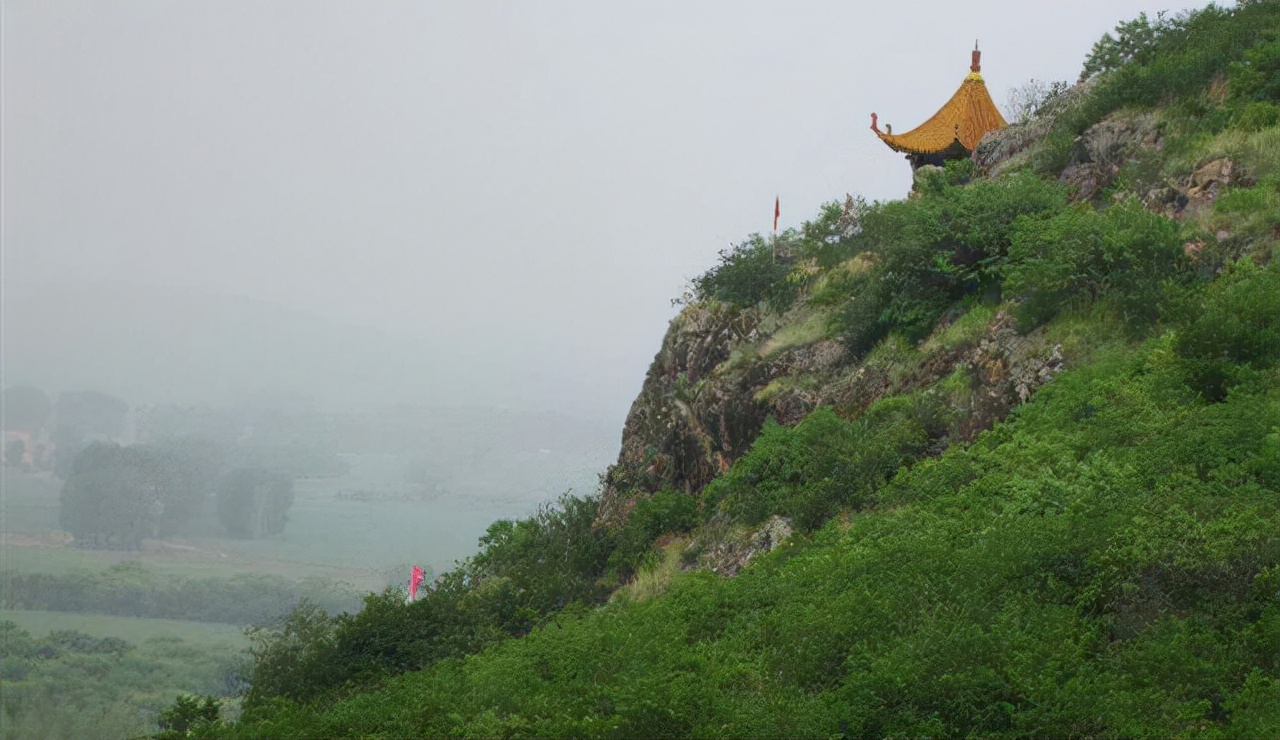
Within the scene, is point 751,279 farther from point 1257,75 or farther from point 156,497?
point 156,497

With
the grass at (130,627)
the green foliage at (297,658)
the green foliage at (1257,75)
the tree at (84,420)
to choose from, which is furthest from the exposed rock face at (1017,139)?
the tree at (84,420)

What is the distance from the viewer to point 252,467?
77812mm

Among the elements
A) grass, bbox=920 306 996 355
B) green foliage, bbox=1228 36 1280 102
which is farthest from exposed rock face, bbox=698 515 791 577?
green foliage, bbox=1228 36 1280 102

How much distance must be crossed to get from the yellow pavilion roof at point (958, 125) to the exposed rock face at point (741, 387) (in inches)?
334

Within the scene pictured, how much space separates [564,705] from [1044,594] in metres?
4.70

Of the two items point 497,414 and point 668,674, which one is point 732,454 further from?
point 497,414

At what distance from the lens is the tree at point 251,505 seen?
215 ft

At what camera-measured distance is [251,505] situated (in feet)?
218

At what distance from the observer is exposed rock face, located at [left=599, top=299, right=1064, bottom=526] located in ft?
56.1

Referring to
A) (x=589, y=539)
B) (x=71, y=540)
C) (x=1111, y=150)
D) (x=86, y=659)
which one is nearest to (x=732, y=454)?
(x=589, y=539)

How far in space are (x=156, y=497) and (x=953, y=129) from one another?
45660 millimetres

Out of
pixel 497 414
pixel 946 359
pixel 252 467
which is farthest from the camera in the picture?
pixel 497 414

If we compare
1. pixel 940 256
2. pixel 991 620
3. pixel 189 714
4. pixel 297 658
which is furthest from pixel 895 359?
pixel 189 714

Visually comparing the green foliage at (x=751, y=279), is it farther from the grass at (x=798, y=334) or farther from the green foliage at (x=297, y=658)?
the green foliage at (x=297, y=658)
